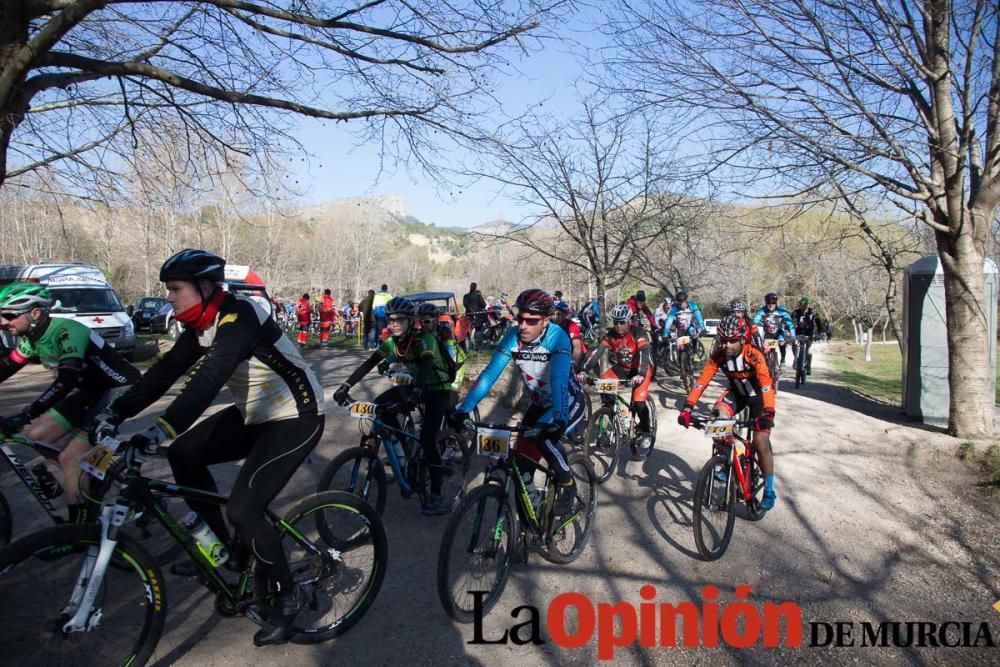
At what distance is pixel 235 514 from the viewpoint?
3500 millimetres

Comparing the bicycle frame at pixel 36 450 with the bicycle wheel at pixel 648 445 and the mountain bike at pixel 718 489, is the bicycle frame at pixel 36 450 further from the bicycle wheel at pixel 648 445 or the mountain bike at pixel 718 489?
the bicycle wheel at pixel 648 445

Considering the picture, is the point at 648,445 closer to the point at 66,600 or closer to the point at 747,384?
the point at 747,384

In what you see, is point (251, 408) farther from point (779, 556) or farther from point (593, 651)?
point (779, 556)

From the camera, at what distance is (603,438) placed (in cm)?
786

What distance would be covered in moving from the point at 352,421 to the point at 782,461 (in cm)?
619

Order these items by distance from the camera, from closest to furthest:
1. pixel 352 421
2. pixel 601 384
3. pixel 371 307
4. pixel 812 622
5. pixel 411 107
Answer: pixel 812 622, pixel 601 384, pixel 411 107, pixel 352 421, pixel 371 307

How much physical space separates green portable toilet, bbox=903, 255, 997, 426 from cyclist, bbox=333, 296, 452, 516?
26.2ft

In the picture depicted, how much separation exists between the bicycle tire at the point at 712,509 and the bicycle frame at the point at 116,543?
3.19 meters

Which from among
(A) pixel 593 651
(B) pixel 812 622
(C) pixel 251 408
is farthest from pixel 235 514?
(B) pixel 812 622

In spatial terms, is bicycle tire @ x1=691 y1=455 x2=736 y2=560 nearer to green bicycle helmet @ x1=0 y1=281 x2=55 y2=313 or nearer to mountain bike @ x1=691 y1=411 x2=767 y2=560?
mountain bike @ x1=691 y1=411 x2=767 y2=560

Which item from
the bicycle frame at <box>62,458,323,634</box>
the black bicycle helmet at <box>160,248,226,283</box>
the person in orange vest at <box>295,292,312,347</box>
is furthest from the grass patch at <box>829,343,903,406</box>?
the person in orange vest at <box>295,292,312,347</box>

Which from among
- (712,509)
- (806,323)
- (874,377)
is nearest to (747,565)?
(712,509)

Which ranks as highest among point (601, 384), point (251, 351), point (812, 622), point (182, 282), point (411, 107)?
point (411, 107)

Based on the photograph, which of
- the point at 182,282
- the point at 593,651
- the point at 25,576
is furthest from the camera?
the point at 593,651
